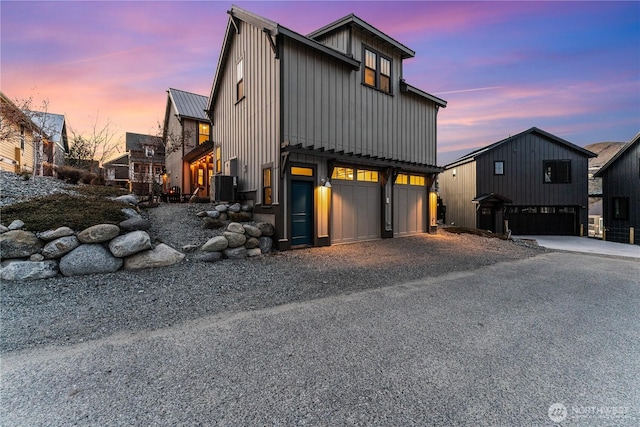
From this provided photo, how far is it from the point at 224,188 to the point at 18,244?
5900 mm

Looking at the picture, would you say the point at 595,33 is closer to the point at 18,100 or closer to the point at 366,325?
the point at 366,325

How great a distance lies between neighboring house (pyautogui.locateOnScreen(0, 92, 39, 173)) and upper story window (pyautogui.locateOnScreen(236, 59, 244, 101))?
920cm

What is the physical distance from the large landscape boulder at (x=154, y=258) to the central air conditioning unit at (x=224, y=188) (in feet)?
14.2

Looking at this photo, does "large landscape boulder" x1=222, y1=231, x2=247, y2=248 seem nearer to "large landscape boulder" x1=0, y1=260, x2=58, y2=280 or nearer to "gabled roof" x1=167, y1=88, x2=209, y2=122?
"large landscape boulder" x1=0, y1=260, x2=58, y2=280

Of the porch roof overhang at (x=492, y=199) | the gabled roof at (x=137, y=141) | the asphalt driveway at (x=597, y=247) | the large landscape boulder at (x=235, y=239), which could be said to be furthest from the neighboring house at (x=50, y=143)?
the asphalt driveway at (x=597, y=247)

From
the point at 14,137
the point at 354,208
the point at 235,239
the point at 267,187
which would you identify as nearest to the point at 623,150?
the point at 354,208

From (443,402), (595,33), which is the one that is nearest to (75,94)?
(443,402)

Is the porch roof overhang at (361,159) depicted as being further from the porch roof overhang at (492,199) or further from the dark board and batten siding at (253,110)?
the porch roof overhang at (492,199)

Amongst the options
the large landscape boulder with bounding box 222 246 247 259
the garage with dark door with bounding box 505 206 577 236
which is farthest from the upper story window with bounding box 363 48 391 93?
the garage with dark door with bounding box 505 206 577 236

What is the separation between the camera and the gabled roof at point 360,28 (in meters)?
9.87

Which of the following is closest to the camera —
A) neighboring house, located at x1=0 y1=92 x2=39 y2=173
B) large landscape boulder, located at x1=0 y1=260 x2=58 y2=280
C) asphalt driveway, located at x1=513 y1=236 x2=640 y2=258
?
large landscape boulder, located at x1=0 y1=260 x2=58 y2=280

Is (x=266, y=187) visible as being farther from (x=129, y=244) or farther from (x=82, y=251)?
(x=82, y=251)

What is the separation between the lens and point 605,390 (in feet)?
7.41

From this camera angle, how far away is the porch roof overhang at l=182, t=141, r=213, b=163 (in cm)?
1476
